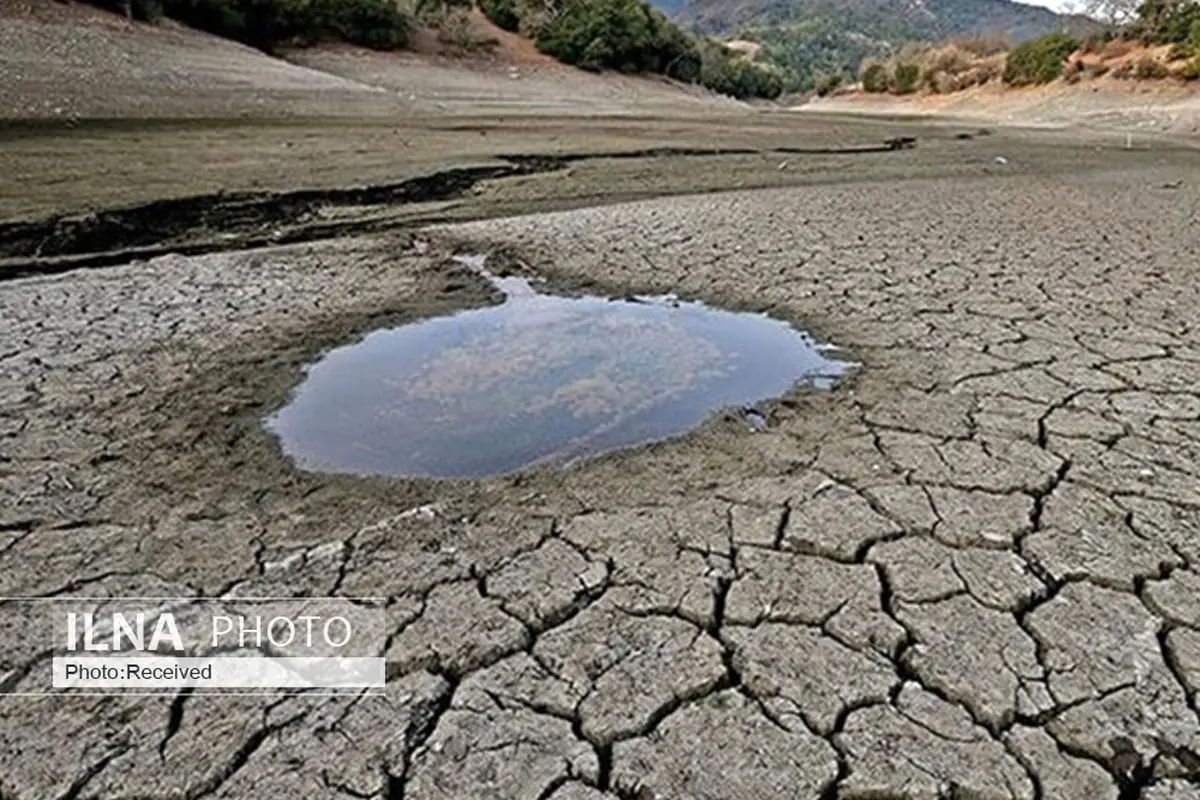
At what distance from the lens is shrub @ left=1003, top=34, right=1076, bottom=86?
119ft

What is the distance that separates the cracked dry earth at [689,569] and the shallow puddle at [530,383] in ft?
0.67

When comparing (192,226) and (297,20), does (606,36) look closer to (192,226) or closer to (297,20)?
(297,20)

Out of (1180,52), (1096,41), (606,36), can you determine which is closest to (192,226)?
(1180,52)

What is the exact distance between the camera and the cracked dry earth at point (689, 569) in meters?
1.99

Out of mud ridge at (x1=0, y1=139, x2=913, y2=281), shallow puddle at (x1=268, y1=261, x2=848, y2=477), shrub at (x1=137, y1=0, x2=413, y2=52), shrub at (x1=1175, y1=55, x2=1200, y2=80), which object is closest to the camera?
shallow puddle at (x1=268, y1=261, x2=848, y2=477)

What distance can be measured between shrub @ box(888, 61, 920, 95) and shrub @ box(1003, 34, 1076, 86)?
18.0ft

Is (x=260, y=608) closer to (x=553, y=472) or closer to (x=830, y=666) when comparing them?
(x=553, y=472)

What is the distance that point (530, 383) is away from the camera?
172 inches

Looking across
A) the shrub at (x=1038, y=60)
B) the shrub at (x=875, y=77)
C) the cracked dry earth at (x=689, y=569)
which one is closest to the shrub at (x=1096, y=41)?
the shrub at (x=1038, y=60)

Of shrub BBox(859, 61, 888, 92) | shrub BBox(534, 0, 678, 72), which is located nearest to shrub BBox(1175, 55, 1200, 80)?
shrub BBox(859, 61, 888, 92)

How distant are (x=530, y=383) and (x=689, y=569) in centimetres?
189

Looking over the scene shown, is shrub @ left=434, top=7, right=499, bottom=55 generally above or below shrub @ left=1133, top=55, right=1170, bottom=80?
below

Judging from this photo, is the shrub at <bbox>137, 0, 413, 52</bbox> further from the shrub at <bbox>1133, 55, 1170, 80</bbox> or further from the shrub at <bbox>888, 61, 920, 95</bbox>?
the shrub at <bbox>1133, 55, 1170, 80</bbox>

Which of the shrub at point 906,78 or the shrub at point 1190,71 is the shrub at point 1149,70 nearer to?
the shrub at point 1190,71
